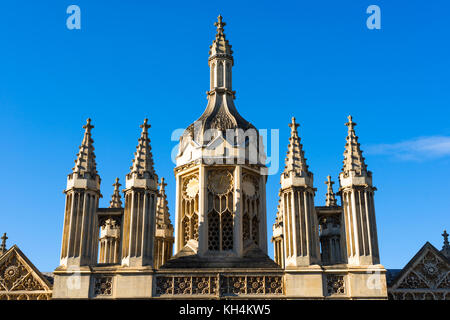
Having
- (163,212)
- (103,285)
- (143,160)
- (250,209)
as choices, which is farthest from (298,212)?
(163,212)

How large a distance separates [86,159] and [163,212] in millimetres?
10469

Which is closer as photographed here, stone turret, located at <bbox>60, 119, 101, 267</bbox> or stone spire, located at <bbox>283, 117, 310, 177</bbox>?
stone turret, located at <bbox>60, 119, 101, 267</bbox>

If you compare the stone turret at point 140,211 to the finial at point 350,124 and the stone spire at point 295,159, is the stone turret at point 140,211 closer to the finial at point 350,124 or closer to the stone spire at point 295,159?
the stone spire at point 295,159

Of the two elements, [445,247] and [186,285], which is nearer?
[186,285]

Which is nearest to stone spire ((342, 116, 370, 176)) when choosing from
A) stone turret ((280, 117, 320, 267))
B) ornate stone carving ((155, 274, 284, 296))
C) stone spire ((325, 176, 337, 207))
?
stone turret ((280, 117, 320, 267))

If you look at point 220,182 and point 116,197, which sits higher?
point 116,197

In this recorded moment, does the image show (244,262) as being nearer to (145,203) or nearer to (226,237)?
(226,237)

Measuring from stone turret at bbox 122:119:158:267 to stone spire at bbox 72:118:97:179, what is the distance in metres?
1.94

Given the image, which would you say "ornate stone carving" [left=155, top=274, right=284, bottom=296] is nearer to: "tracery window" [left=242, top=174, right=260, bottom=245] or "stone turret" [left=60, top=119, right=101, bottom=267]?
"stone turret" [left=60, top=119, right=101, bottom=267]

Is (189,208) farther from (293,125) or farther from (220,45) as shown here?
(220,45)

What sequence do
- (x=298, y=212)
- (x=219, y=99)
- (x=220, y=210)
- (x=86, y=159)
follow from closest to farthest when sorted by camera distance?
(x=298, y=212) < (x=86, y=159) < (x=220, y=210) < (x=219, y=99)

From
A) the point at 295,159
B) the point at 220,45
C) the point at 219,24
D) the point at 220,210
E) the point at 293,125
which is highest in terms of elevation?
the point at 219,24

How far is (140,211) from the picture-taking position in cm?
2672

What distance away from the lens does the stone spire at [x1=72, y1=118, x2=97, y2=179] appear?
27.4m
